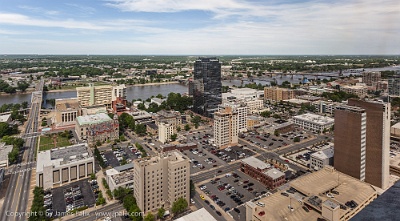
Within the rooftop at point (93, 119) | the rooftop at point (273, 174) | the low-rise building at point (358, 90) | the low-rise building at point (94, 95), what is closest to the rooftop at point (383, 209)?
the rooftop at point (273, 174)

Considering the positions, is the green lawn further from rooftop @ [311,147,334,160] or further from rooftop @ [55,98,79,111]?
rooftop @ [311,147,334,160]

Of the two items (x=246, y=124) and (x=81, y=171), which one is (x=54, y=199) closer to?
(x=81, y=171)

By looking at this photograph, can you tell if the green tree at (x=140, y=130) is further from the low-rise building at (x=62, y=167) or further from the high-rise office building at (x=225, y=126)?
the high-rise office building at (x=225, y=126)

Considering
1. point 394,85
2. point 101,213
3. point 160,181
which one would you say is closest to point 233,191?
point 160,181

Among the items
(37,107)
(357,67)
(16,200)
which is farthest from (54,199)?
(357,67)

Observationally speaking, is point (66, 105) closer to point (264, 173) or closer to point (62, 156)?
point (62, 156)

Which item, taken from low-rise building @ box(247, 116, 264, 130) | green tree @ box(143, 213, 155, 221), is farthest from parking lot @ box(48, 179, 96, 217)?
low-rise building @ box(247, 116, 264, 130)
